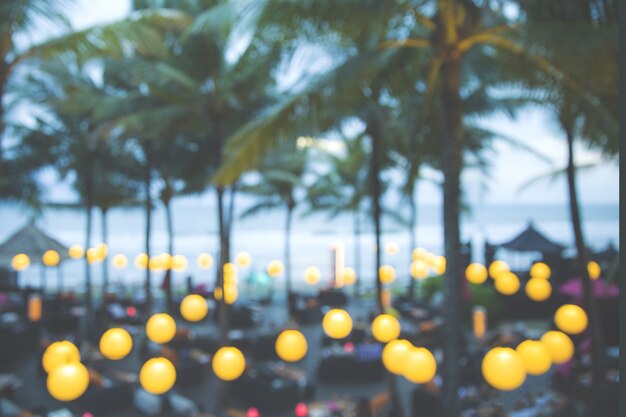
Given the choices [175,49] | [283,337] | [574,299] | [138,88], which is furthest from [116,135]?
[574,299]

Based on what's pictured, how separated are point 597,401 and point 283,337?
4.29 meters

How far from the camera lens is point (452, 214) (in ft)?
16.9

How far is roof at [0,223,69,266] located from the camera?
10.3m

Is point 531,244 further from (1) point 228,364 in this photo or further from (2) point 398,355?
(1) point 228,364

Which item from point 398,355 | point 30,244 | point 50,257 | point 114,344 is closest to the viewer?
point 398,355

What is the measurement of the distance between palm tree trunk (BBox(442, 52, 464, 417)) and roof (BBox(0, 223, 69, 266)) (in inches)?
335

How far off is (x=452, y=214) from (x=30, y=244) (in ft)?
28.6

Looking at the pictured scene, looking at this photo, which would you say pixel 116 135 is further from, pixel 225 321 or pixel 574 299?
pixel 574 299

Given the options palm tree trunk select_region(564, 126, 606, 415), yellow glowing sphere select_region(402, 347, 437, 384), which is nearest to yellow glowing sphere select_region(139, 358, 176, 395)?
yellow glowing sphere select_region(402, 347, 437, 384)

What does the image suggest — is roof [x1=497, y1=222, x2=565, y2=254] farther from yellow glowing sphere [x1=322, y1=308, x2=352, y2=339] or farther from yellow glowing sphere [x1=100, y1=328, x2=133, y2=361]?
yellow glowing sphere [x1=100, y1=328, x2=133, y2=361]

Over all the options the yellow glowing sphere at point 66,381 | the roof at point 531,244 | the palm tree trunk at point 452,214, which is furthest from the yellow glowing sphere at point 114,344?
the roof at point 531,244

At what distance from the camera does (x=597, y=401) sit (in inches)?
267

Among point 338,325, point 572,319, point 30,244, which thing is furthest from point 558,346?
point 30,244

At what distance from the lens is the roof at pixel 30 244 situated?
33.7 feet
